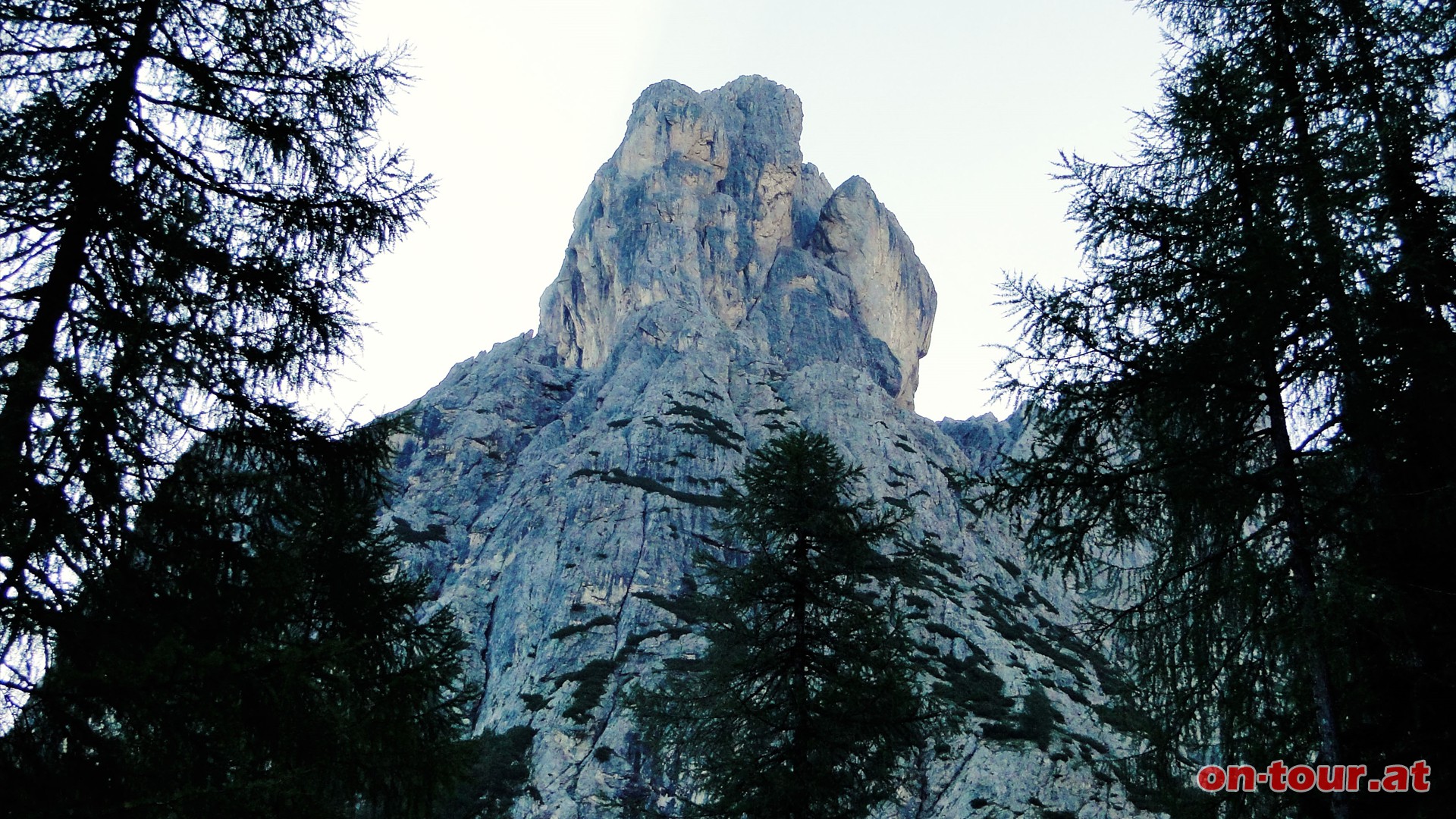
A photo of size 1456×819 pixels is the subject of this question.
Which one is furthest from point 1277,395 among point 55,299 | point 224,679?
point 55,299

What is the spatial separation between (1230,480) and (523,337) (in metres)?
107

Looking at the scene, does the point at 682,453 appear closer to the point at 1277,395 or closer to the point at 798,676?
the point at 798,676

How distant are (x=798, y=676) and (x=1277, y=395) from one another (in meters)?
7.91

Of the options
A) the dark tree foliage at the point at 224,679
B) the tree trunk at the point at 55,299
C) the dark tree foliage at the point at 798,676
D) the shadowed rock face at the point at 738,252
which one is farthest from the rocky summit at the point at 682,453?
the dark tree foliage at the point at 798,676

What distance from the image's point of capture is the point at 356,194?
6.02m

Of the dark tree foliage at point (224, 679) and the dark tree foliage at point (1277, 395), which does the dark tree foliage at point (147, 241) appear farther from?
the dark tree foliage at point (1277, 395)

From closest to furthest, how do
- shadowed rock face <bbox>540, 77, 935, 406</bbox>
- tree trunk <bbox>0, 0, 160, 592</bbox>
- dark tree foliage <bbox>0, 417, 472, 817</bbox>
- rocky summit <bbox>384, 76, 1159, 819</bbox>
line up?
dark tree foliage <bbox>0, 417, 472, 817</bbox> → tree trunk <bbox>0, 0, 160, 592</bbox> → rocky summit <bbox>384, 76, 1159, 819</bbox> → shadowed rock face <bbox>540, 77, 935, 406</bbox>

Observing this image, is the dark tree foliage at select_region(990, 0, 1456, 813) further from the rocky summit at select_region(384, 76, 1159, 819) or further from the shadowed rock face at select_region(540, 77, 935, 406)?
the shadowed rock face at select_region(540, 77, 935, 406)

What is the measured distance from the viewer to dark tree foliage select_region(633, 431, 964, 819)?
12.0 metres

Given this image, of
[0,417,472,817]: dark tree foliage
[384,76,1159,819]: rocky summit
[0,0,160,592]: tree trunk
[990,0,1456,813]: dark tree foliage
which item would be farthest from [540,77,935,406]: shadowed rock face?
[0,417,472,817]: dark tree foliage

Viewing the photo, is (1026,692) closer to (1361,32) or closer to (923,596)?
(923,596)

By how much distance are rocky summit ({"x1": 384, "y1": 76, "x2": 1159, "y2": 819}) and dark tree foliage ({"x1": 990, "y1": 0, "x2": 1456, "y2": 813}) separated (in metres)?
1.03

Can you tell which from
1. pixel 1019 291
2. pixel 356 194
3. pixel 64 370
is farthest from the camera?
pixel 1019 291

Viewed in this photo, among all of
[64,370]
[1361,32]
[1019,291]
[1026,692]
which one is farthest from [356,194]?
[1026,692]
